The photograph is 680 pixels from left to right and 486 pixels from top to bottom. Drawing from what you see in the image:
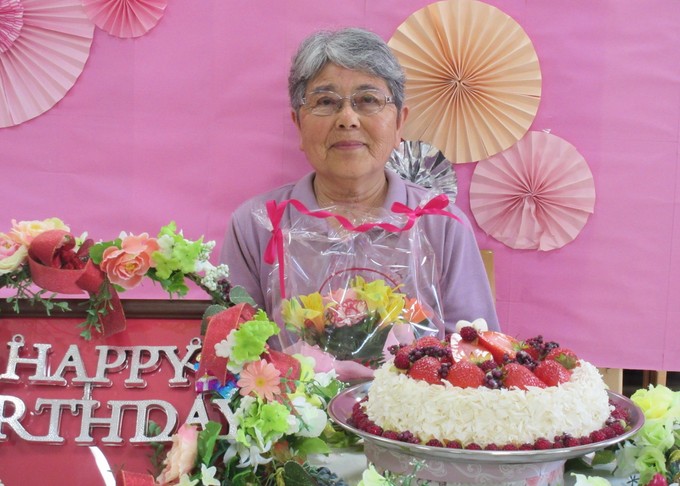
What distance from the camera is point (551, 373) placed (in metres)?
1.05

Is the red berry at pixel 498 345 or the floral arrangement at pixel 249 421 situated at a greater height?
the red berry at pixel 498 345

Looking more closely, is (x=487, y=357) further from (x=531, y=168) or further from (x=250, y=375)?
(x=531, y=168)

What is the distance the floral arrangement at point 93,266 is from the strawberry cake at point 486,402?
1.02 ft

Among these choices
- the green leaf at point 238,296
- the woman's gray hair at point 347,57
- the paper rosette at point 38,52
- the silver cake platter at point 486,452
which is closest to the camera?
the silver cake platter at point 486,452

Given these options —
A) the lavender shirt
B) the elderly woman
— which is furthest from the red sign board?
the lavender shirt

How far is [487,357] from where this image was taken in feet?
3.64

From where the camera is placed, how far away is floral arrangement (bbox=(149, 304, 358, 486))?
960 millimetres

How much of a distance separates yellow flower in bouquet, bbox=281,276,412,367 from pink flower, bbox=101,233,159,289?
402 millimetres

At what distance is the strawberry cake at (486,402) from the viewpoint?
38.2 inches

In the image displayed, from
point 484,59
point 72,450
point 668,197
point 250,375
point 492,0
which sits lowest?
point 72,450

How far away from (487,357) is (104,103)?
5.28 feet

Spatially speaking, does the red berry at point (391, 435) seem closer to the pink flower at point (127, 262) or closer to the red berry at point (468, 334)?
the red berry at point (468, 334)

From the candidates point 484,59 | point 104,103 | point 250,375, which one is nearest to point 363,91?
point 484,59

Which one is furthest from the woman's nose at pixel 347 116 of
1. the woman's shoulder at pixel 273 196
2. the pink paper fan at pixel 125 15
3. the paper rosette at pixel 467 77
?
the pink paper fan at pixel 125 15
